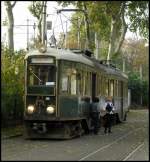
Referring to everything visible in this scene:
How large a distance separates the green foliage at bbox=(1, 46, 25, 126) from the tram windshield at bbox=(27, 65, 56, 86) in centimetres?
303

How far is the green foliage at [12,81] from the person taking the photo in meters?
29.4

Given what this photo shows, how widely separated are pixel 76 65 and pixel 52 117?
2756 mm

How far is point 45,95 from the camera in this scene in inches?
1003

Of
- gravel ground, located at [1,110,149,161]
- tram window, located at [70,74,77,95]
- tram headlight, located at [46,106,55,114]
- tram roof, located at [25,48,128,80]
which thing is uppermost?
tram roof, located at [25,48,128,80]

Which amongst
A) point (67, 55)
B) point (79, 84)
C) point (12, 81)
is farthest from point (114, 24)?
point (67, 55)

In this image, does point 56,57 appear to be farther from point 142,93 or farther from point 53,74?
point 142,93

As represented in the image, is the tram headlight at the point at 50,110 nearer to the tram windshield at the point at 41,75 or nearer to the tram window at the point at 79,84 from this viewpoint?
the tram windshield at the point at 41,75

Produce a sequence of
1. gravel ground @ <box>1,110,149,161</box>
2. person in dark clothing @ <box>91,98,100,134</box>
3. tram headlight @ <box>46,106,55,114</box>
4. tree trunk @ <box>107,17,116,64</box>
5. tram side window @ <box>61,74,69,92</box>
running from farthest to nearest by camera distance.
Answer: tree trunk @ <box>107,17,116,64</box>
person in dark clothing @ <box>91,98,100,134</box>
tram side window @ <box>61,74,69,92</box>
tram headlight @ <box>46,106,55,114</box>
gravel ground @ <box>1,110,149,161</box>

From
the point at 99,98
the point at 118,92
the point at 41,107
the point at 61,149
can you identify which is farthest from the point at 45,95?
the point at 118,92

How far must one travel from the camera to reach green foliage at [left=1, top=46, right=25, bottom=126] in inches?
1159

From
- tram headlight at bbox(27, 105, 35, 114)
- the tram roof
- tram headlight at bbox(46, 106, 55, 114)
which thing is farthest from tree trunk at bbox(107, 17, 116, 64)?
tram headlight at bbox(46, 106, 55, 114)

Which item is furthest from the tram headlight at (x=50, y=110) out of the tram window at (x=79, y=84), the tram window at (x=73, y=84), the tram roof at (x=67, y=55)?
the tram window at (x=79, y=84)

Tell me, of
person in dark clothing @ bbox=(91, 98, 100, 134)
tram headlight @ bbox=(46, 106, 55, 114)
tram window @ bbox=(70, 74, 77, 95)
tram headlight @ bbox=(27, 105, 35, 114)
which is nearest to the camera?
tram headlight @ bbox=(46, 106, 55, 114)

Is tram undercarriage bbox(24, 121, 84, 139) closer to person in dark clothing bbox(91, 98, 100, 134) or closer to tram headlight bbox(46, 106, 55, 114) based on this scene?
tram headlight bbox(46, 106, 55, 114)
